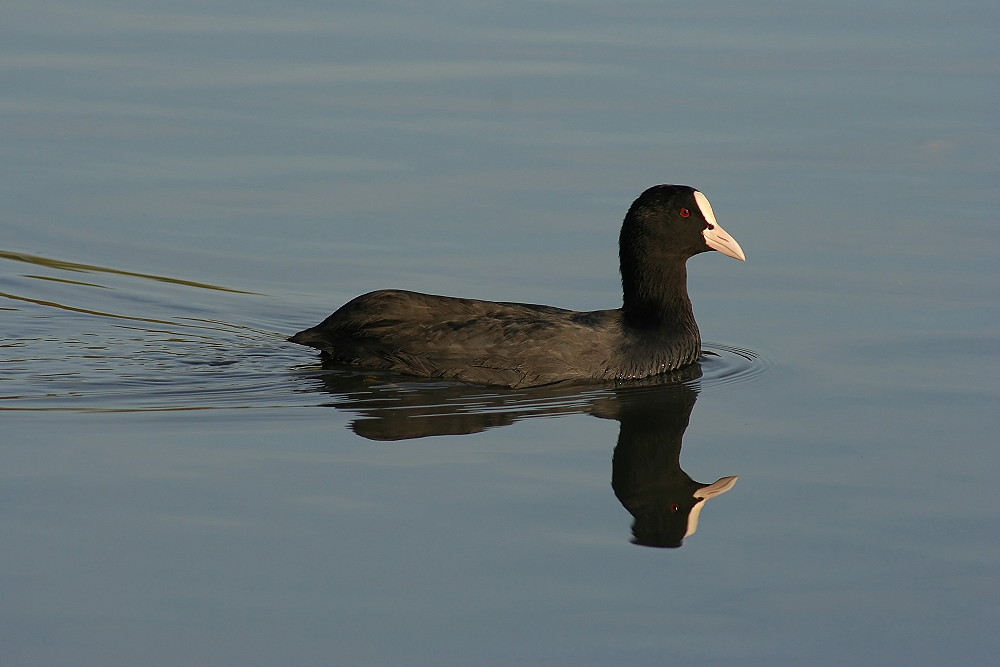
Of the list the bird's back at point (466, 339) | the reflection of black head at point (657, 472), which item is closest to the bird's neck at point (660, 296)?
the bird's back at point (466, 339)

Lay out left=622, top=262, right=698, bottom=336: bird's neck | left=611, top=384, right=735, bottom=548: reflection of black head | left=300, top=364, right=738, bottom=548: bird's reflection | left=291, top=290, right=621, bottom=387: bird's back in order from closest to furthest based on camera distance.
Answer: left=611, top=384, right=735, bottom=548: reflection of black head < left=300, top=364, right=738, bottom=548: bird's reflection < left=291, top=290, right=621, bottom=387: bird's back < left=622, top=262, right=698, bottom=336: bird's neck

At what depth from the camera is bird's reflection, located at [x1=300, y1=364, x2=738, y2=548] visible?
6945mm

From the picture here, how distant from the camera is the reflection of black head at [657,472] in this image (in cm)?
664

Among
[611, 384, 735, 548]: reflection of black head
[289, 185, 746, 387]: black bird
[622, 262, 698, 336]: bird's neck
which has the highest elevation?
[622, 262, 698, 336]: bird's neck

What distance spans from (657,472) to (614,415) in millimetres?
1070

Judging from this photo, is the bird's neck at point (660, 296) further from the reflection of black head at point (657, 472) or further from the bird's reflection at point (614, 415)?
the reflection of black head at point (657, 472)

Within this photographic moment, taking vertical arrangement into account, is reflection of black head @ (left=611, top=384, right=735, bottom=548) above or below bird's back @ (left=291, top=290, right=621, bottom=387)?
below

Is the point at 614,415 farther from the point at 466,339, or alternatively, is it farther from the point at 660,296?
the point at 660,296

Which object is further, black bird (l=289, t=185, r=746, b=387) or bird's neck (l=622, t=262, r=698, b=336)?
Answer: bird's neck (l=622, t=262, r=698, b=336)

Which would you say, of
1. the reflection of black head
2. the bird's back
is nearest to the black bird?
the bird's back

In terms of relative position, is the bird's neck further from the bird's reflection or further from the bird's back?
the bird's back

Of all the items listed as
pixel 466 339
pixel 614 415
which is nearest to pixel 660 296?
pixel 466 339

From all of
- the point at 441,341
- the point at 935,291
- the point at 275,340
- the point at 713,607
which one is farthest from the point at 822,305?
the point at 713,607

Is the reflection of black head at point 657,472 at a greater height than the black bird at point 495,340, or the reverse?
the black bird at point 495,340
